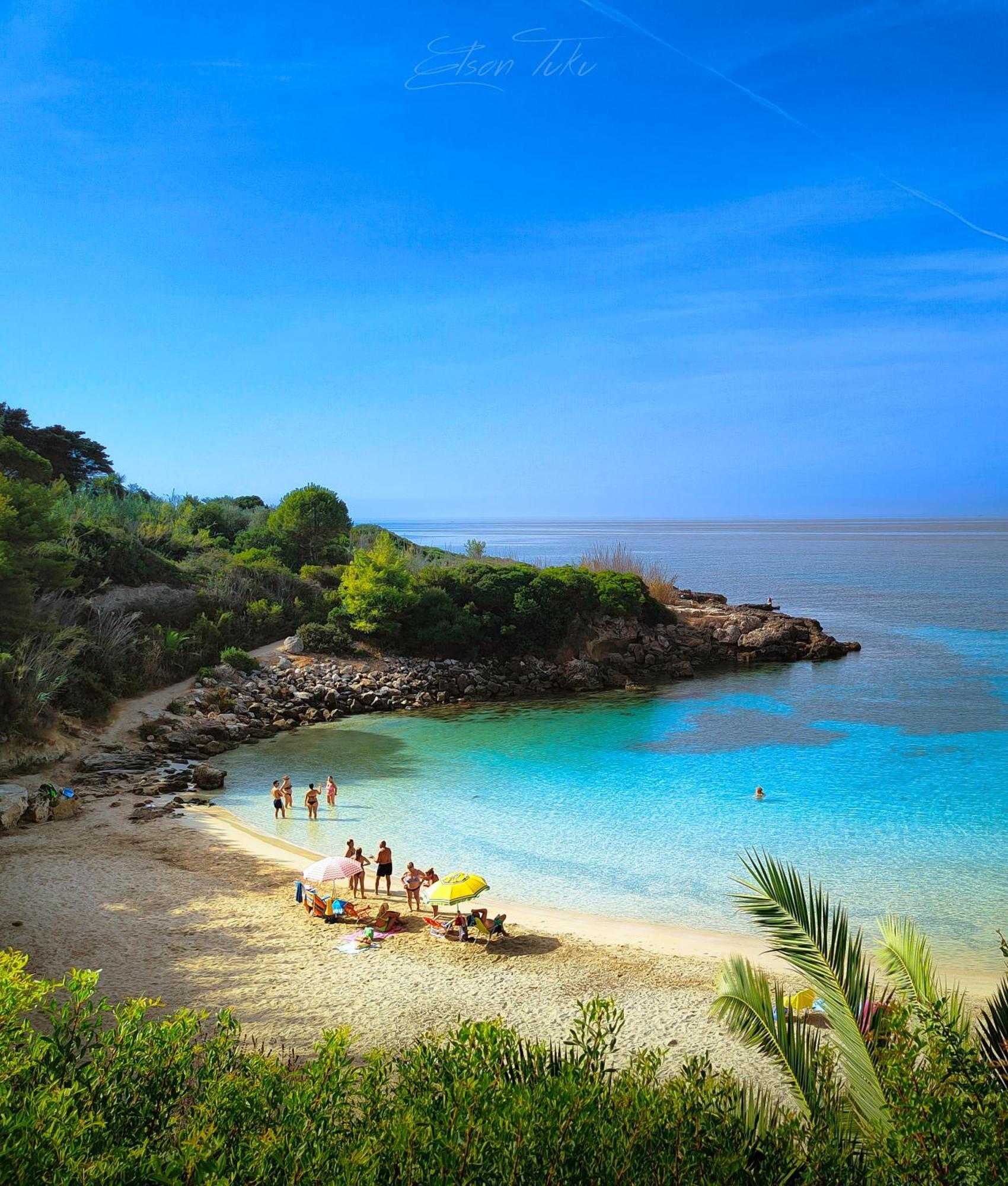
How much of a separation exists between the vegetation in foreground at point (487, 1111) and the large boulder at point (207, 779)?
16.0 meters

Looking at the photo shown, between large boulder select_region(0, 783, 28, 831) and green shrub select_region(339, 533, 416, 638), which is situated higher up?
green shrub select_region(339, 533, 416, 638)

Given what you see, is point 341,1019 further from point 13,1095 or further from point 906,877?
point 906,877

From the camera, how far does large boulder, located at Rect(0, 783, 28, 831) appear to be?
18.1 meters

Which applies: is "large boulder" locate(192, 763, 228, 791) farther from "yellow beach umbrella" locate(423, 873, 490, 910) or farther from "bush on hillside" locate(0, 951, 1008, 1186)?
"bush on hillside" locate(0, 951, 1008, 1186)

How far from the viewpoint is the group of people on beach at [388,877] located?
1527cm

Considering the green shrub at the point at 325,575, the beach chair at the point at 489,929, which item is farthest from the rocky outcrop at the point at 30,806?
the green shrub at the point at 325,575

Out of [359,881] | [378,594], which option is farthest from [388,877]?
[378,594]

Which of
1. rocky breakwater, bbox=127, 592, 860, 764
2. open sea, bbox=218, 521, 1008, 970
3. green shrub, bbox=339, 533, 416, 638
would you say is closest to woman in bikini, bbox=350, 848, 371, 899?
open sea, bbox=218, 521, 1008, 970

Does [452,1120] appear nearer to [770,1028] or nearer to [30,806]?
[770,1028]

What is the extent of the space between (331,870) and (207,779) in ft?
28.7

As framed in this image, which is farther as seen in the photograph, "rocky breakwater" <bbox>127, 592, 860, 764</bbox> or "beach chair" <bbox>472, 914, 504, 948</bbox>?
"rocky breakwater" <bbox>127, 592, 860, 764</bbox>

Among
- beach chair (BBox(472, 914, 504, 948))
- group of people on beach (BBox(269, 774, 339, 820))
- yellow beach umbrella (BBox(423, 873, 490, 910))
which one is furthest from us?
group of people on beach (BBox(269, 774, 339, 820))

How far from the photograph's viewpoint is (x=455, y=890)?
46.1 feet

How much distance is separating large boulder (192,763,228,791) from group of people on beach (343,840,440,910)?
709 cm
